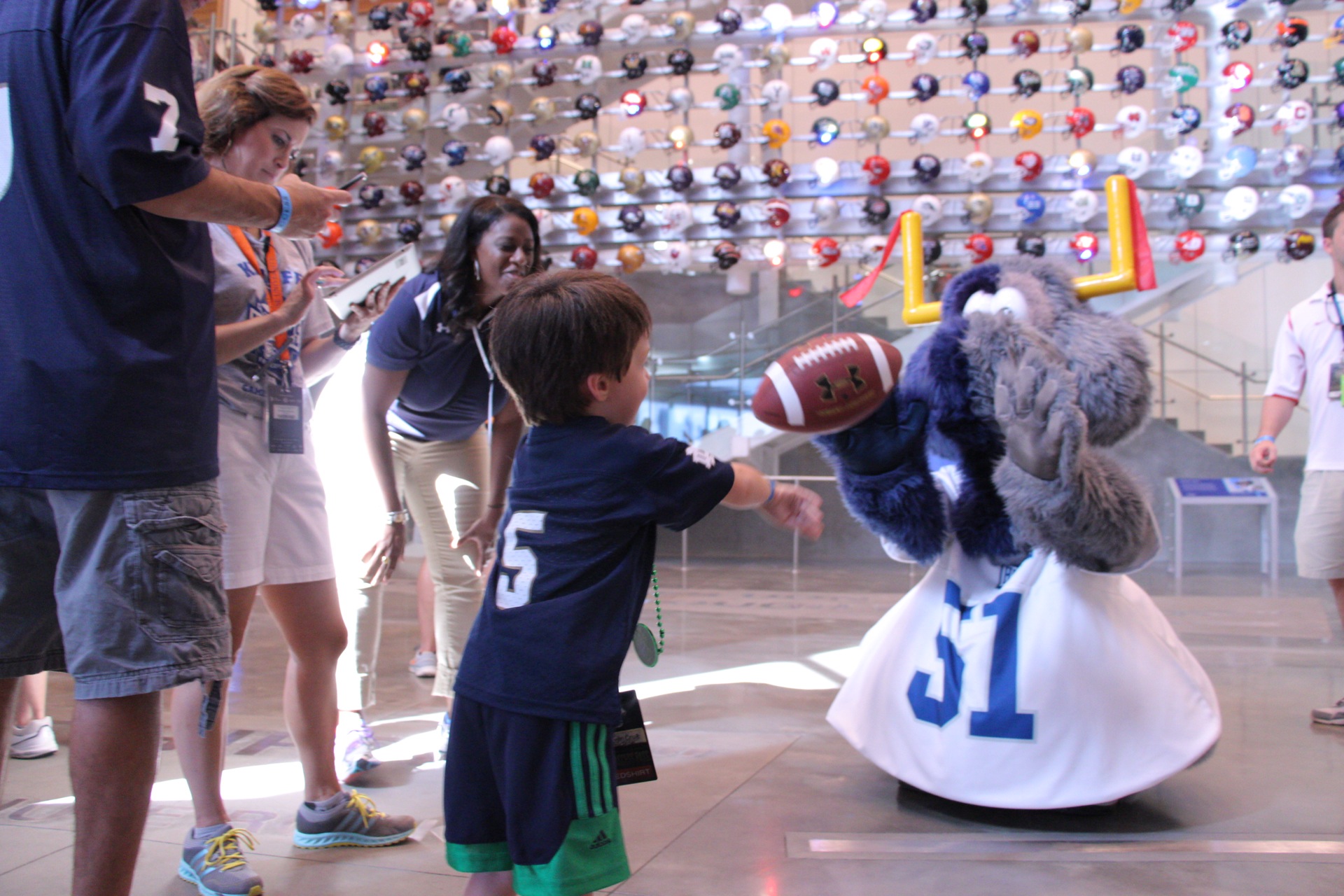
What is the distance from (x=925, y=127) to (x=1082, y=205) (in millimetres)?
974

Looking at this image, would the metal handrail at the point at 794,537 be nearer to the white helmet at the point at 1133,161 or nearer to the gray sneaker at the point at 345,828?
the white helmet at the point at 1133,161

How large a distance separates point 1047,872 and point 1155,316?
19.9ft

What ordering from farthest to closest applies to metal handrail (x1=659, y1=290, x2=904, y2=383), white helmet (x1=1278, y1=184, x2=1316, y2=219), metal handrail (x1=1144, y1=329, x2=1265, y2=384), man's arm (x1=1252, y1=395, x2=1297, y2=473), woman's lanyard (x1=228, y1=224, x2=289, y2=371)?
metal handrail (x1=1144, y1=329, x2=1265, y2=384) → metal handrail (x1=659, y1=290, x2=904, y2=383) → white helmet (x1=1278, y1=184, x2=1316, y2=219) → man's arm (x1=1252, y1=395, x2=1297, y2=473) → woman's lanyard (x1=228, y1=224, x2=289, y2=371)

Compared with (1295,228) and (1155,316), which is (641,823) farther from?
(1155,316)

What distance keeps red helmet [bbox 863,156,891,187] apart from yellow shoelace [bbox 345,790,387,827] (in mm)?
4782

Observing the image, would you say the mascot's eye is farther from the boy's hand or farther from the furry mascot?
the boy's hand

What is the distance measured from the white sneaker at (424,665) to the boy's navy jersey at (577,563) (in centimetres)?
222

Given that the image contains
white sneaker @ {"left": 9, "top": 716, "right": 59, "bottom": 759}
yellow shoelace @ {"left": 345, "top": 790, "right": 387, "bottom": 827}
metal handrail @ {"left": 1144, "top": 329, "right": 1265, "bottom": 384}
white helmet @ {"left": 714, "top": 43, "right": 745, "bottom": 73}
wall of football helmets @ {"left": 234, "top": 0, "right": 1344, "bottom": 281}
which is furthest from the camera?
metal handrail @ {"left": 1144, "top": 329, "right": 1265, "bottom": 384}

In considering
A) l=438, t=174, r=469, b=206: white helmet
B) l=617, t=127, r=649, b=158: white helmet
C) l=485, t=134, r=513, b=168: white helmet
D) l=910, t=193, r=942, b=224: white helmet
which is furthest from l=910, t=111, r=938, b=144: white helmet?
l=438, t=174, r=469, b=206: white helmet

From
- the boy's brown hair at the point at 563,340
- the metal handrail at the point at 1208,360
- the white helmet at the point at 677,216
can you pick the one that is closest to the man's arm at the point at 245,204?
the boy's brown hair at the point at 563,340

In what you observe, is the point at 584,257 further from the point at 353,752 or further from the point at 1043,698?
the point at 1043,698

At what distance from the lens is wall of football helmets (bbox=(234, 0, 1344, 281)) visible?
5648 mm

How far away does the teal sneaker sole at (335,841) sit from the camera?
1.84 m

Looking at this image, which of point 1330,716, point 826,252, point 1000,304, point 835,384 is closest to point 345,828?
point 835,384
